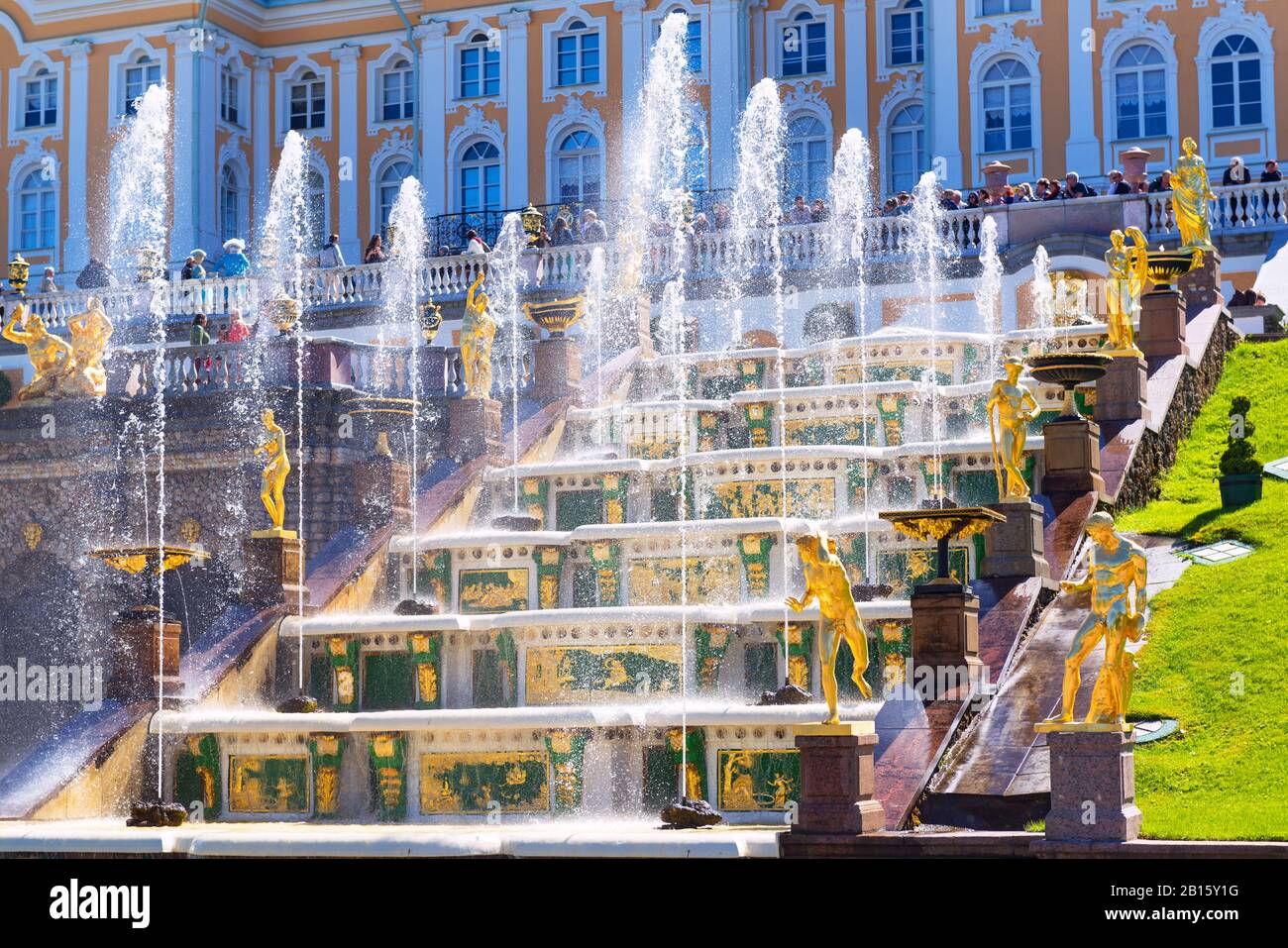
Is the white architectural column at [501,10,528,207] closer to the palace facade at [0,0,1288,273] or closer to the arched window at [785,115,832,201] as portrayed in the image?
the palace facade at [0,0,1288,273]

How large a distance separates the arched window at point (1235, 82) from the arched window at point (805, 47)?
8.48 metres

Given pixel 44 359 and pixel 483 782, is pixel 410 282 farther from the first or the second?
pixel 483 782

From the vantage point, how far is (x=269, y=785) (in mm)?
18781

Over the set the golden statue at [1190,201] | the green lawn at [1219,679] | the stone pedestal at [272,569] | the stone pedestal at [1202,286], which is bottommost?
the green lawn at [1219,679]

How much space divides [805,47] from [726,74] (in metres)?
2.05

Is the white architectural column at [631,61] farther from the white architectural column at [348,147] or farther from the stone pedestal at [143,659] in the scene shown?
the stone pedestal at [143,659]

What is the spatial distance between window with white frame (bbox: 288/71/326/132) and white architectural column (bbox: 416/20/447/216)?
3166 mm

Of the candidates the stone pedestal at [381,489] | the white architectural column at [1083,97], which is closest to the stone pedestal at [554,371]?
the stone pedestal at [381,489]

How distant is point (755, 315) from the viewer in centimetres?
3484

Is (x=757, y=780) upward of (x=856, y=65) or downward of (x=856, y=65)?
downward

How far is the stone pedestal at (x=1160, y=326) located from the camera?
25.5 meters

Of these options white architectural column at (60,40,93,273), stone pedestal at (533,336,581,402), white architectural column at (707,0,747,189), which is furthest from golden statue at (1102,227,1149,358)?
white architectural column at (60,40,93,273)

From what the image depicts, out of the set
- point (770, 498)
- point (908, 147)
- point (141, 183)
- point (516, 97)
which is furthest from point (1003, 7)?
point (770, 498)
